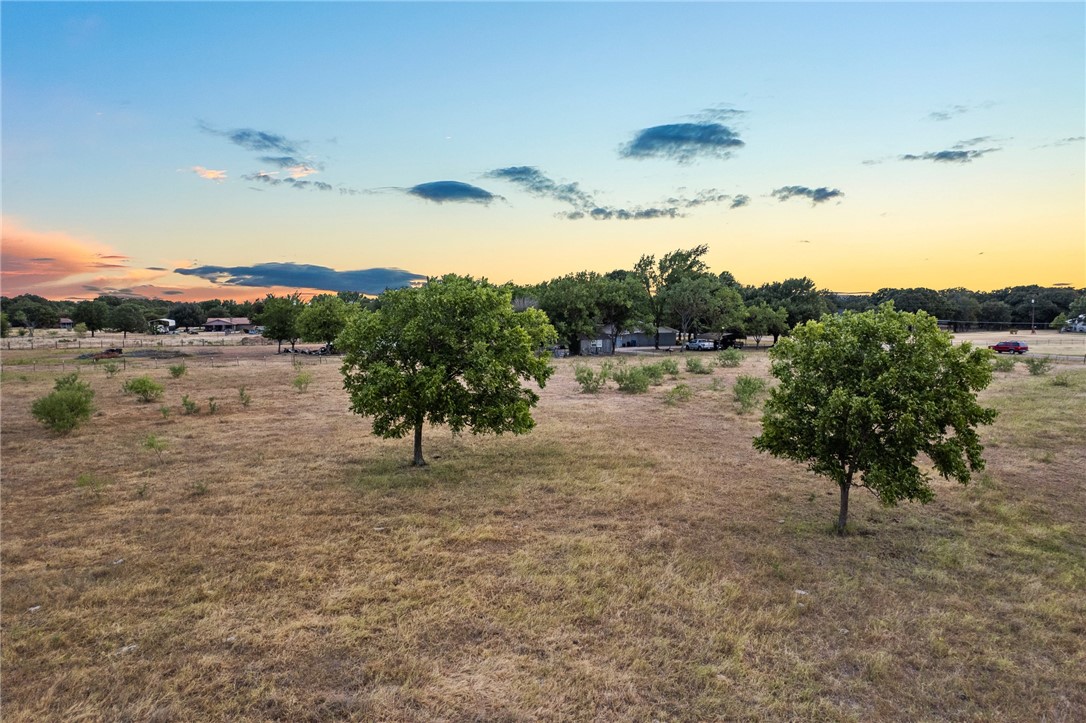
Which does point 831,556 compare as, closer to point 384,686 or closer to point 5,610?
point 384,686

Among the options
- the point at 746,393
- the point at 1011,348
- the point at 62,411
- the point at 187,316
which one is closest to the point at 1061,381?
the point at 746,393

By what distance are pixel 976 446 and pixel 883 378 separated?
7.83 feet

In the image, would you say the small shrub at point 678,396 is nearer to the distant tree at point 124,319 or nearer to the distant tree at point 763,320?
the distant tree at point 763,320

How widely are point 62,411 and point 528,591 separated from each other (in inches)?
941

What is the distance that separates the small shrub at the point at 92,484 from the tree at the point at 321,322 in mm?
53294

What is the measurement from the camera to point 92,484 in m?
15.9

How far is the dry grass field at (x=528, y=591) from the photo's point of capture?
704 centimetres

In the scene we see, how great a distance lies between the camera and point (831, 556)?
11.3m

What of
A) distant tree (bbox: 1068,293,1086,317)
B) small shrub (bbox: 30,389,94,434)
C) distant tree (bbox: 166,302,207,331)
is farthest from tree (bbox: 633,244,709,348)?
distant tree (bbox: 166,302,207,331)

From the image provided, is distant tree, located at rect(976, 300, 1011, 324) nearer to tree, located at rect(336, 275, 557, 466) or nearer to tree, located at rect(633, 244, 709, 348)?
tree, located at rect(633, 244, 709, 348)

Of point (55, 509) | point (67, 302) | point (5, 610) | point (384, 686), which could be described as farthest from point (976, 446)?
point (67, 302)

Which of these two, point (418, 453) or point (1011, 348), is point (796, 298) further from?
point (418, 453)

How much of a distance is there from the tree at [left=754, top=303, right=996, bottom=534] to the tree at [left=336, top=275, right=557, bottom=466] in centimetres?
784

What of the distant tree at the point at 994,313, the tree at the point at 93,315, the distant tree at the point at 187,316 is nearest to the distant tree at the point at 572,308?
the tree at the point at 93,315
